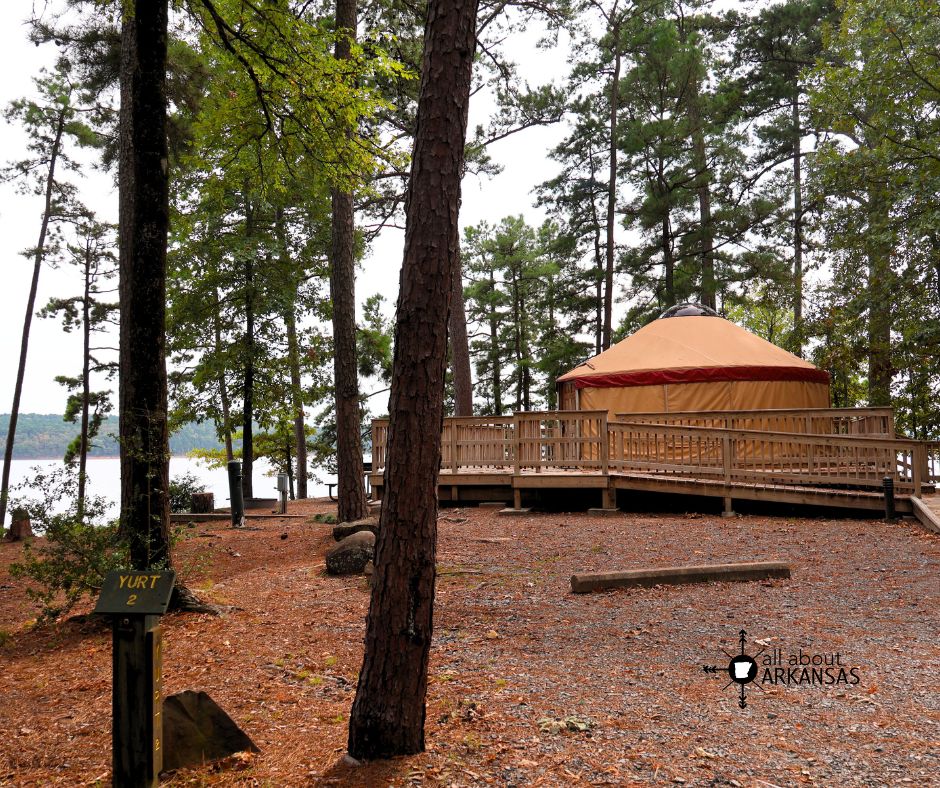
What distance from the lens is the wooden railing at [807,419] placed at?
11.0 metres

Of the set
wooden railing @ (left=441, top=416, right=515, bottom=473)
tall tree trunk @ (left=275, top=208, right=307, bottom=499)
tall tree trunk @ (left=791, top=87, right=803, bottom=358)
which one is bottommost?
wooden railing @ (left=441, top=416, right=515, bottom=473)

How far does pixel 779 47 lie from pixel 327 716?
22.4m

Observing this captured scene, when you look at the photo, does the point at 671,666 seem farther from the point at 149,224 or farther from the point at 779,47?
the point at 779,47

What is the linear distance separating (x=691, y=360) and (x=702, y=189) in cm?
894

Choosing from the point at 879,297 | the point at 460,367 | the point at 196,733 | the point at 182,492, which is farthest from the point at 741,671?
the point at 460,367

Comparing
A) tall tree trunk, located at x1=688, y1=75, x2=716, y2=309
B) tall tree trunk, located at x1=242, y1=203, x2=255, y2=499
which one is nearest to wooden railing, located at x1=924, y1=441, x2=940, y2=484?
tall tree trunk, located at x1=688, y1=75, x2=716, y2=309

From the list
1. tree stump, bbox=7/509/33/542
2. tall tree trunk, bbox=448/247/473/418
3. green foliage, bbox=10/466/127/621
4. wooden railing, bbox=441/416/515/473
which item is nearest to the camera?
green foliage, bbox=10/466/127/621

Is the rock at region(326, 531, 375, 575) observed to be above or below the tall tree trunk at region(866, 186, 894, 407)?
below

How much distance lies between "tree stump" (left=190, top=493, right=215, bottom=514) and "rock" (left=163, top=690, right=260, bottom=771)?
36.3 feet

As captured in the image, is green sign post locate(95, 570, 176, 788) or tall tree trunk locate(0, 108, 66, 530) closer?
green sign post locate(95, 570, 176, 788)

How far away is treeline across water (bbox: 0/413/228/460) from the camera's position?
17855mm

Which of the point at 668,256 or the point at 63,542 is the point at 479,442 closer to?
the point at 63,542

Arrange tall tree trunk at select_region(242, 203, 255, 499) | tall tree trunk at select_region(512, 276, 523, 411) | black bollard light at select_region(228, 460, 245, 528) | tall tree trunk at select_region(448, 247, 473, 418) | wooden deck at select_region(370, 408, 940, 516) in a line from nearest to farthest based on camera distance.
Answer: wooden deck at select_region(370, 408, 940, 516) < black bollard light at select_region(228, 460, 245, 528) < tall tree trunk at select_region(242, 203, 255, 499) < tall tree trunk at select_region(448, 247, 473, 418) < tall tree trunk at select_region(512, 276, 523, 411)

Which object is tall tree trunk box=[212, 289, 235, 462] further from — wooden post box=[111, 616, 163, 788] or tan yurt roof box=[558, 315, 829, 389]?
wooden post box=[111, 616, 163, 788]
